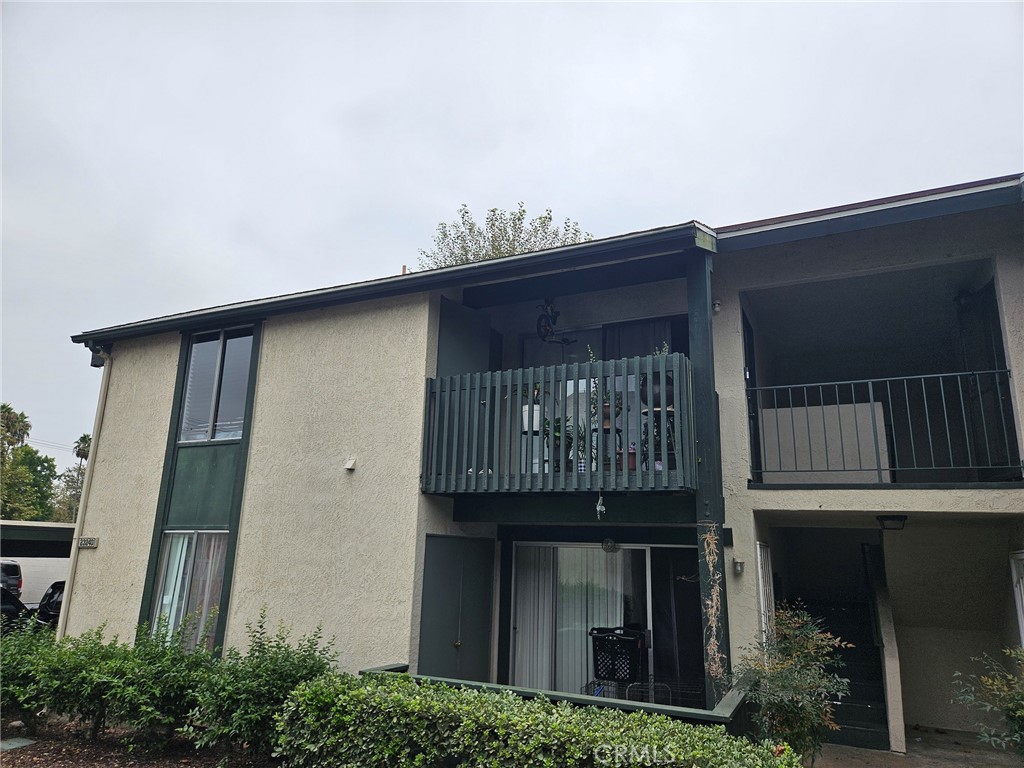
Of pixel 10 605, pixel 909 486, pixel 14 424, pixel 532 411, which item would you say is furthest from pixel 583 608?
pixel 14 424

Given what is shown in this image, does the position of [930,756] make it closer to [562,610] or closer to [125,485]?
[562,610]

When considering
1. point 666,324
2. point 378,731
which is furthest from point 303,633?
point 666,324

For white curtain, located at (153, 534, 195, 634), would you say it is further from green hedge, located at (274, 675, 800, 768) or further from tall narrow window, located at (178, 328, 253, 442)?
green hedge, located at (274, 675, 800, 768)

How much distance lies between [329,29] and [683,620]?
9.80m

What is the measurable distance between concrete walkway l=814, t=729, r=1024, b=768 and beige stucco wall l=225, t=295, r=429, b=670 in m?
5.12

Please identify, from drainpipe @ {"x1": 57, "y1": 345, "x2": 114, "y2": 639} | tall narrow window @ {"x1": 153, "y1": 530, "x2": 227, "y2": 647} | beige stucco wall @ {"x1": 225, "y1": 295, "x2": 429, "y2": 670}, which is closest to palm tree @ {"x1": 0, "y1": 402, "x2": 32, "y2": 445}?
drainpipe @ {"x1": 57, "y1": 345, "x2": 114, "y2": 639}

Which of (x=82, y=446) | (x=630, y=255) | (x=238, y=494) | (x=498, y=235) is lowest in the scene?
(x=238, y=494)

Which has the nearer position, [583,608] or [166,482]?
[583,608]

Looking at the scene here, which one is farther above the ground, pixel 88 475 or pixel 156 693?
pixel 88 475

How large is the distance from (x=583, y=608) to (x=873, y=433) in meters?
4.09

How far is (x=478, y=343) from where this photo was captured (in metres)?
9.21

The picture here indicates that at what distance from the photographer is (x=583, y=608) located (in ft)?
27.3

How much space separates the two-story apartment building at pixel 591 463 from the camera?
275 inches

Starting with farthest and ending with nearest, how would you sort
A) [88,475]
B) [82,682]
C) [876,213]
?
[88,475]
[82,682]
[876,213]
